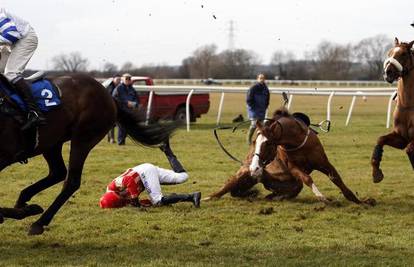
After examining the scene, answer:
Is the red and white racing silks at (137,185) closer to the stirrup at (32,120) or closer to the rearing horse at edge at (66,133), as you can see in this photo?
the rearing horse at edge at (66,133)

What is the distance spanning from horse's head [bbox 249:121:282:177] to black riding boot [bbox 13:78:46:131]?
2604mm

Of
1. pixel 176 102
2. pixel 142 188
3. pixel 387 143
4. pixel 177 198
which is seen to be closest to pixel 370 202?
pixel 387 143

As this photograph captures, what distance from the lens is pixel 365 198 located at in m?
8.57

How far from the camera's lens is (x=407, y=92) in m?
7.97

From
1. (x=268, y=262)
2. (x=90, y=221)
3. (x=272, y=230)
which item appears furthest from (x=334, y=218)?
(x=90, y=221)

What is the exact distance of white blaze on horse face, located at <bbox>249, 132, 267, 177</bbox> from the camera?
7.70 m

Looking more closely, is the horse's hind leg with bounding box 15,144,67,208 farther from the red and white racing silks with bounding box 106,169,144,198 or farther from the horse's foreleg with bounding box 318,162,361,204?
the horse's foreleg with bounding box 318,162,361,204

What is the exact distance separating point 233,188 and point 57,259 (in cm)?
349

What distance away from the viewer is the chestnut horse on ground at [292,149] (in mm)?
7812

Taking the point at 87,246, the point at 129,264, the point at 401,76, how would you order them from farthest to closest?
the point at 401,76, the point at 87,246, the point at 129,264

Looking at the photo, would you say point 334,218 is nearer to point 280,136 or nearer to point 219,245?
point 280,136

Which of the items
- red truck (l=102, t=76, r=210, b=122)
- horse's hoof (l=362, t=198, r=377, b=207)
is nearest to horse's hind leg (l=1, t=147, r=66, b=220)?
horse's hoof (l=362, t=198, r=377, b=207)

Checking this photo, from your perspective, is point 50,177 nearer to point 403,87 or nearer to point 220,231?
point 220,231

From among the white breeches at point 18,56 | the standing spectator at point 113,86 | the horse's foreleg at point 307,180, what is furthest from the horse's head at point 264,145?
the standing spectator at point 113,86
